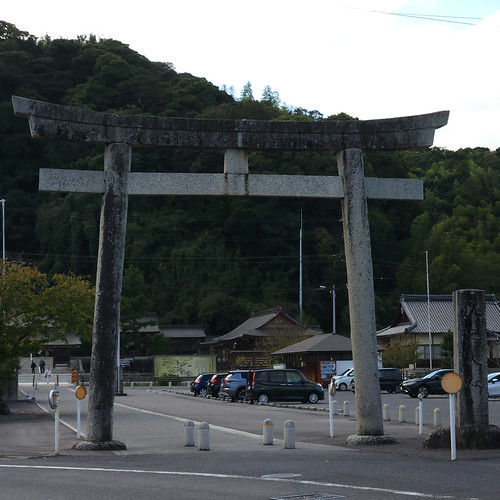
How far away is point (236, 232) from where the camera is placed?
95688mm

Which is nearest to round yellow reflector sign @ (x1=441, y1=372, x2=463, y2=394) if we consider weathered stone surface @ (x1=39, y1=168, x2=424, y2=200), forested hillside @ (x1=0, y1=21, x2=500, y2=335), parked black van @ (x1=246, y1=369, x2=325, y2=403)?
weathered stone surface @ (x1=39, y1=168, x2=424, y2=200)

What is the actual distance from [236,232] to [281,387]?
59080 mm

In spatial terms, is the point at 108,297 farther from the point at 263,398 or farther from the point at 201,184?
the point at 263,398

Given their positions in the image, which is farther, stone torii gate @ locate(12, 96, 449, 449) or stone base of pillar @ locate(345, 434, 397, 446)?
stone base of pillar @ locate(345, 434, 397, 446)

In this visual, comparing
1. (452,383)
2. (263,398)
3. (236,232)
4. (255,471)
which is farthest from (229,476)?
(236,232)

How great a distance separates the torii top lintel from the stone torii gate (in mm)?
20

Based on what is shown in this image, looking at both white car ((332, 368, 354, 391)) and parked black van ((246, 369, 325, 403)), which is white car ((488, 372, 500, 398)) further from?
white car ((332, 368, 354, 391))

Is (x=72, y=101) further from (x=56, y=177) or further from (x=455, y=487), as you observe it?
(x=455, y=487)

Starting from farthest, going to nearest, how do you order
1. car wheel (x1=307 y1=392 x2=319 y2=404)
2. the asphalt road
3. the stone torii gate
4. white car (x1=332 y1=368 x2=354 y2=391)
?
white car (x1=332 y1=368 x2=354 y2=391) → car wheel (x1=307 y1=392 x2=319 y2=404) → the stone torii gate → the asphalt road

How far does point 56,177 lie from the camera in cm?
1543

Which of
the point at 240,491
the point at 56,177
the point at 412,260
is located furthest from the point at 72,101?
the point at 240,491

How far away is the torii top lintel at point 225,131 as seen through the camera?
1546 centimetres

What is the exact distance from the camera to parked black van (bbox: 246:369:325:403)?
1467 inches

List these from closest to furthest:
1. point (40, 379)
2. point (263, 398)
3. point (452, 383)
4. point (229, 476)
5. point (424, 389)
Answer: point (229, 476) → point (452, 383) → point (263, 398) → point (424, 389) → point (40, 379)
